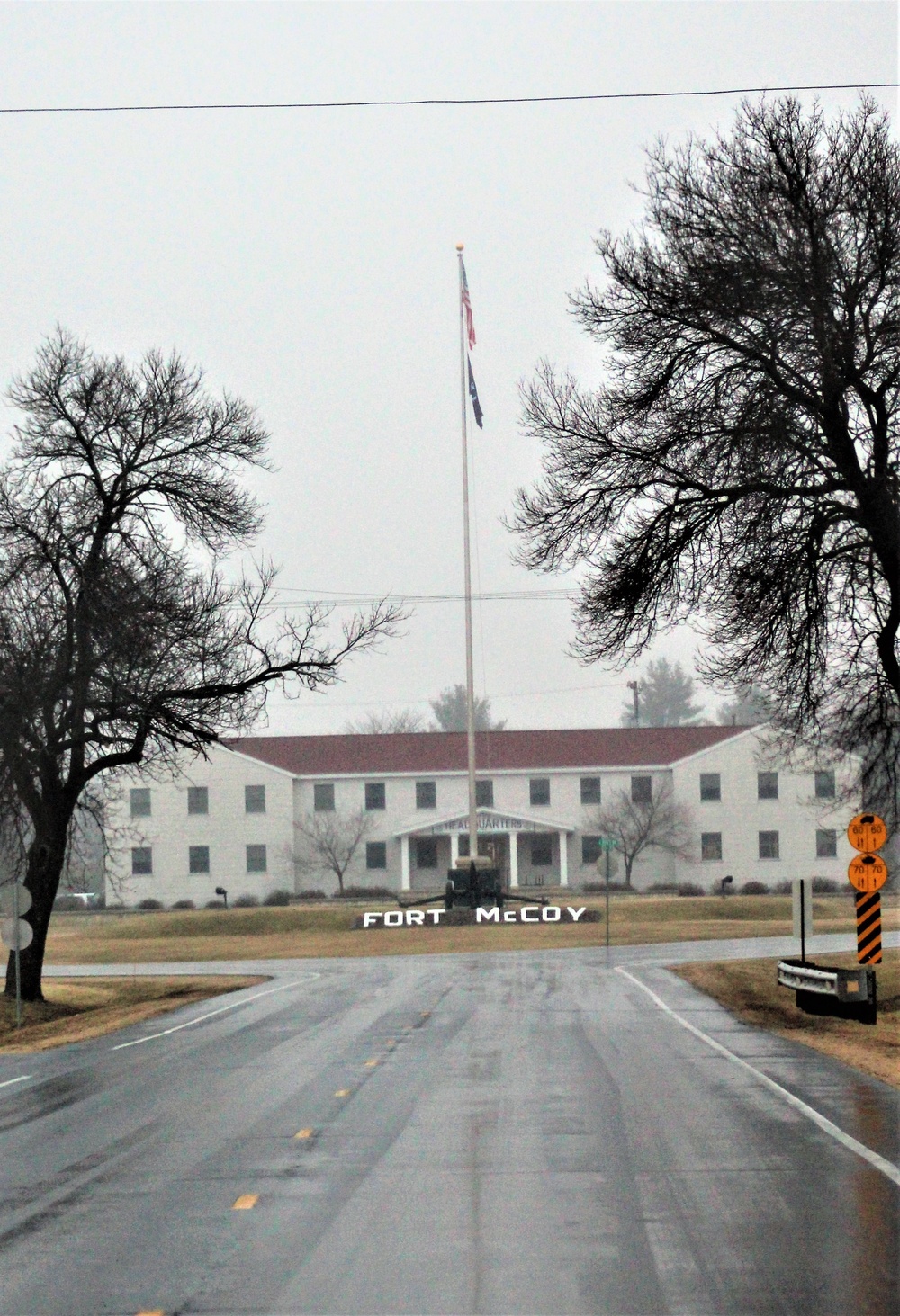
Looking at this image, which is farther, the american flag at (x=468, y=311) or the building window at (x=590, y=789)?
the building window at (x=590, y=789)

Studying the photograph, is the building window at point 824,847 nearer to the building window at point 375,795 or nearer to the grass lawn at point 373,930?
the grass lawn at point 373,930

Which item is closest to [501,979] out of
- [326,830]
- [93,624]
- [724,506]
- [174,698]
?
[174,698]

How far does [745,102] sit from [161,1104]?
14.6 m

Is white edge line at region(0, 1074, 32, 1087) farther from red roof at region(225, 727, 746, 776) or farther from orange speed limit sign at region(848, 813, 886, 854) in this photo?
red roof at region(225, 727, 746, 776)

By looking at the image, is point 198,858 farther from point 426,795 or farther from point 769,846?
point 769,846

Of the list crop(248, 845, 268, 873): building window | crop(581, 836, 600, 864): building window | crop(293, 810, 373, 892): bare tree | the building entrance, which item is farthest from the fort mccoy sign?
crop(248, 845, 268, 873): building window

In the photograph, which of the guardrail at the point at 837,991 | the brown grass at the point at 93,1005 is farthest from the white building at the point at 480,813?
the guardrail at the point at 837,991

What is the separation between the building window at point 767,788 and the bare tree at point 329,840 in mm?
18481

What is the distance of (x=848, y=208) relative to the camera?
67.0 feet

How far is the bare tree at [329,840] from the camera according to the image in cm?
7769

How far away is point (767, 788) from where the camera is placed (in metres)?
77.2

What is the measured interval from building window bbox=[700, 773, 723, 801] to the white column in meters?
9.02

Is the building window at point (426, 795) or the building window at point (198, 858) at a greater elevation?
the building window at point (426, 795)

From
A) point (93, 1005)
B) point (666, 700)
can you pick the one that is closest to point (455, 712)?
point (666, 700)
